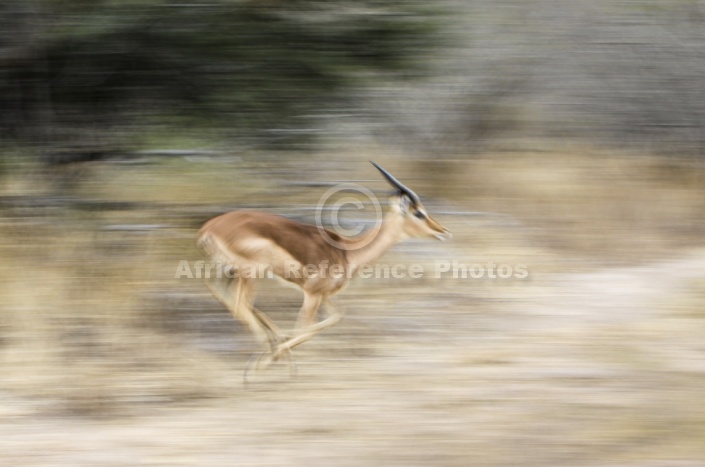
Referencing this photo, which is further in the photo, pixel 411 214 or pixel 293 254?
pixel 411 214

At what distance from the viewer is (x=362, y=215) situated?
23.7ft

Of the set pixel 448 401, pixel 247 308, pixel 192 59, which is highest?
pixel 192 59

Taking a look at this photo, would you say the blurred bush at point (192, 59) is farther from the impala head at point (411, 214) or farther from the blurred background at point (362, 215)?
the impala head at point (411, 214)

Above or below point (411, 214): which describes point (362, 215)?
above

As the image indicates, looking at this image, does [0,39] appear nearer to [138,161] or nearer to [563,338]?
[138,161]

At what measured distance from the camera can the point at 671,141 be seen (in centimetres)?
963

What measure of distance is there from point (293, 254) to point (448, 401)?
123cm

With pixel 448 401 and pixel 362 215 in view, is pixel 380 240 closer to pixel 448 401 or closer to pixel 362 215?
pixel 448 401

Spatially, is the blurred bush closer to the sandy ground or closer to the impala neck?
the impala neck

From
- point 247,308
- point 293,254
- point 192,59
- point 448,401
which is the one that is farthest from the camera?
point 192,59

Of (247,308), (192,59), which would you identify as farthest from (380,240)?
(192,59)

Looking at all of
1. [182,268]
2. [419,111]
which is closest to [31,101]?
[182,268]

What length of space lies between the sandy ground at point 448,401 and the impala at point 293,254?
0.35 metres

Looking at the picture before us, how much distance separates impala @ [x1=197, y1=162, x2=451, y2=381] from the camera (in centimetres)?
544
